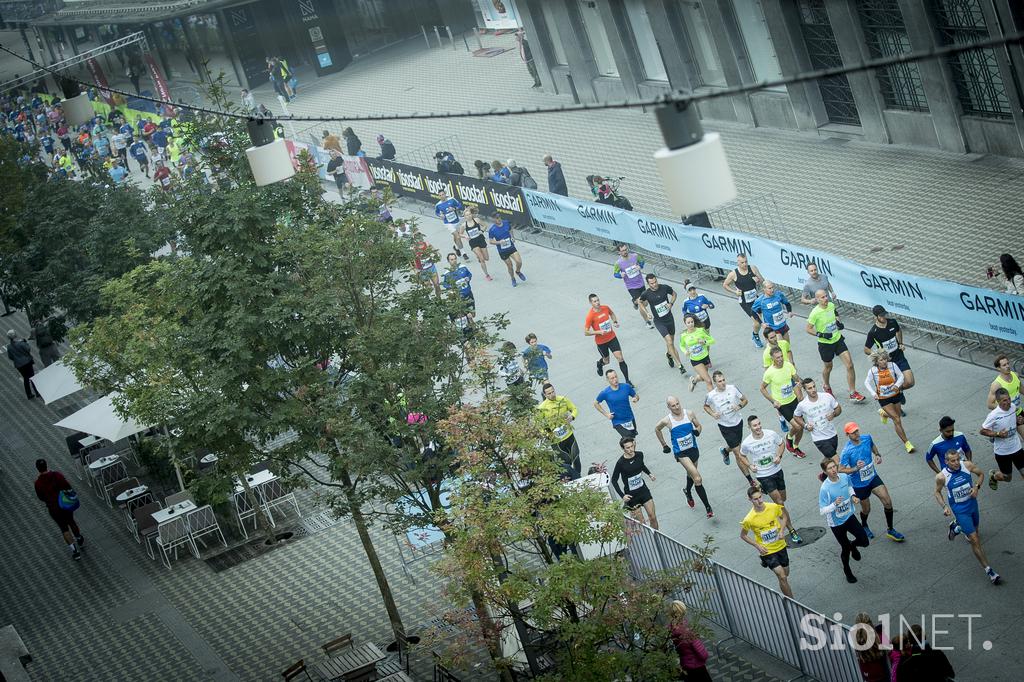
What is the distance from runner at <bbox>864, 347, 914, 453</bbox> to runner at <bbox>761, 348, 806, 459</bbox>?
106 cm

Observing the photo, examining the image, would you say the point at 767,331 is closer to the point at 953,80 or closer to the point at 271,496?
the point at 271,496

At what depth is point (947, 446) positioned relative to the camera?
13148mm

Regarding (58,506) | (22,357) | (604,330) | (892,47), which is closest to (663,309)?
(604,330)

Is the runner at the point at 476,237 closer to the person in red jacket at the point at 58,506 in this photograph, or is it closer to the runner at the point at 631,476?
the person in red jacket at the point at 58,506

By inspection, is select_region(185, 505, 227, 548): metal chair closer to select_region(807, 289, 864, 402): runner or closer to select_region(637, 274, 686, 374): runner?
select_region(637, 274, 686, 374): runner

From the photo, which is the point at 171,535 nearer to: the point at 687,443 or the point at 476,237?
the point at 687,443

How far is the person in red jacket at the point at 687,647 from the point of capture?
11086 mm

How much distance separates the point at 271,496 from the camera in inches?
826

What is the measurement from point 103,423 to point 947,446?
46.5ft

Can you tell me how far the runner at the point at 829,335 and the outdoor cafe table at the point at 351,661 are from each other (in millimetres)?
7513

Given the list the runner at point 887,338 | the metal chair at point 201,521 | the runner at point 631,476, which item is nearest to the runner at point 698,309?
the runner at point 887,338

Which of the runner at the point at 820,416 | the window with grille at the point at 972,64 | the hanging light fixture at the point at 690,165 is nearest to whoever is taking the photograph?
the hanging light fixture at the point at 690,165

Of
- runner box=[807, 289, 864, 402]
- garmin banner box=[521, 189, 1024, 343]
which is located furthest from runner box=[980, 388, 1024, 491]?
runner box=[807, 289, 864, 402]

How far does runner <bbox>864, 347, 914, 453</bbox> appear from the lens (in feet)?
51.2
